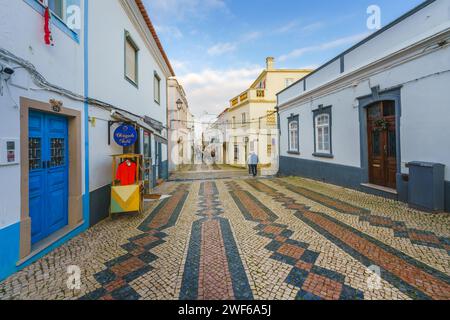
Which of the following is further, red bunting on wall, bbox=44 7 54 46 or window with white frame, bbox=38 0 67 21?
window with white frame, bbox=38 0 67 21

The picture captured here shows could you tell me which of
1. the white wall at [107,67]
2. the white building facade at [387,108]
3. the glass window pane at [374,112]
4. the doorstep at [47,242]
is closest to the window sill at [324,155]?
the white building facade at [387,108]

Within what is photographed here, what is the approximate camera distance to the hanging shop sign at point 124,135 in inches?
193

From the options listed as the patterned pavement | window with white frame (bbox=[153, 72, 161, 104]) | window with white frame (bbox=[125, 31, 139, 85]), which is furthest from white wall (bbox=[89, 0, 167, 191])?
window with white frame (bbox=[153, 72, 161, 104])

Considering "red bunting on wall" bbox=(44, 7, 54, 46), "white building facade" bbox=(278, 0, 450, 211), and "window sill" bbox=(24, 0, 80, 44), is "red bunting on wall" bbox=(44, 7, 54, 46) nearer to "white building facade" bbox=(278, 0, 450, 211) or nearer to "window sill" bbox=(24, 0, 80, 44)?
"window sill" bbox=(24, 0, 80, 44)

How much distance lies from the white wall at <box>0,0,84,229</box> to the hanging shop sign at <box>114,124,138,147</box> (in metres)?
1.48

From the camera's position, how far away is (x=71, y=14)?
3914 millimetres

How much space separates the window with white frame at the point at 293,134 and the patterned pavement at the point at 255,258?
6.31 meters

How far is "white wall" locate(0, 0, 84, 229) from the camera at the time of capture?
2.62 m

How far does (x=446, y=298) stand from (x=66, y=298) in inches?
161

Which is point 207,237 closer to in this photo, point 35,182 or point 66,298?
point 66,298

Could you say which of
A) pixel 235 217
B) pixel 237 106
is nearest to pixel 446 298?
pixel 235 217
